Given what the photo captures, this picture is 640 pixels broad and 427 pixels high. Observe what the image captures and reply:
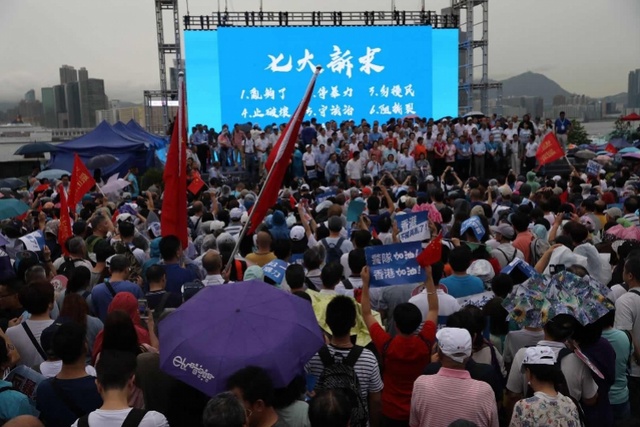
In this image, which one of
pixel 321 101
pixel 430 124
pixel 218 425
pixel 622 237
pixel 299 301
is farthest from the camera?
pixel 321 101

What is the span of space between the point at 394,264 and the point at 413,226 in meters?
1.11

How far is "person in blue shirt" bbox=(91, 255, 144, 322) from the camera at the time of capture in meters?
4.96

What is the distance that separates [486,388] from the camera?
3348 mm

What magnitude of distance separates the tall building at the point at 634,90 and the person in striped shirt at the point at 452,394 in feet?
133

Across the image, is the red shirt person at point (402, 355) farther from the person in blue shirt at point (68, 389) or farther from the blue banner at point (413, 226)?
the blue banner at point (413, 226)

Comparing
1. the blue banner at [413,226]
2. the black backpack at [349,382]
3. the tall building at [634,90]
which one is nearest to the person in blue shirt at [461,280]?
the blue banner at [413,226]

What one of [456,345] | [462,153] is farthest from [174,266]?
[462,153]

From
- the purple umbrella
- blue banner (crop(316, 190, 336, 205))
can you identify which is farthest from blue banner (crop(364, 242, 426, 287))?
blue banner (crop(316, 190, 336, 205))

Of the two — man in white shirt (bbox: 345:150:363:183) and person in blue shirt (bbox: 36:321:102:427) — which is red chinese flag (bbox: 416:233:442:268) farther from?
man in white shirt (bbox: 345:150:363:183)

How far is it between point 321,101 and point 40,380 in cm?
1842

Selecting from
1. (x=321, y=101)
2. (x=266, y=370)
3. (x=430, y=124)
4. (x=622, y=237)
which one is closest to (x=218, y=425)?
(x=266, y=370)

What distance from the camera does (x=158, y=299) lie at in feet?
15.9

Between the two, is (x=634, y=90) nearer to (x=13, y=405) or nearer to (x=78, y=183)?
(x=78, y=183)

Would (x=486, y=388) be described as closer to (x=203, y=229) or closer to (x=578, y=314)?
(x=578, y=314)
